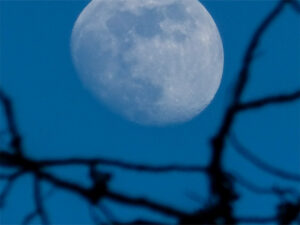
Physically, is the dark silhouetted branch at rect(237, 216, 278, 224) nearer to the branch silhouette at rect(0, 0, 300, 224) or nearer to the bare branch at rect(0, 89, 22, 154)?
the branch silhouette at rect(0, 0, 300, 224)

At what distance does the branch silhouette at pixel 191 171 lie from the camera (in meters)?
2.57

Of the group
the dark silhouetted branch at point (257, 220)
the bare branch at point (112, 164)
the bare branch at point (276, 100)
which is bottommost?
the dark silhouetted branch at point (257, 220)

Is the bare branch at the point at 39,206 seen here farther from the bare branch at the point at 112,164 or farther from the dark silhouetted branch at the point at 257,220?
the dark silhouetted branch at the point at 257,220

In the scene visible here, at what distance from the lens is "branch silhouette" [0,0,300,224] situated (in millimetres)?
2566

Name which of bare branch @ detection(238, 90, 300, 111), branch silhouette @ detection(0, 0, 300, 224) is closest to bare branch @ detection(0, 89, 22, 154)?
branch silhouette @ detection(0, 0, 300, 224)

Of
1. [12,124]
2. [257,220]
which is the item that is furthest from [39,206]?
[257,220]

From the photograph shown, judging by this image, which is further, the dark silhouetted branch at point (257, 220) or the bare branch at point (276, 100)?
the dark silhouetted branch at point (257, 220)

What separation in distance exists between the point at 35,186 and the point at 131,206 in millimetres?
696

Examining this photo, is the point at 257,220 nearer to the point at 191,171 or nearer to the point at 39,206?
the point at 191,171

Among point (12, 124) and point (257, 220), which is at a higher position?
point (12, 124)

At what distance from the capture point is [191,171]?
2.83 m

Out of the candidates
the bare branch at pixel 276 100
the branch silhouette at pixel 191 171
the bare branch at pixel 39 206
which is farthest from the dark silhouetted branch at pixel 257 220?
the bare branch at pixel 39 206

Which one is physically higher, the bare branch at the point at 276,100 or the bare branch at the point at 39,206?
the bare branch at the point at 276,100

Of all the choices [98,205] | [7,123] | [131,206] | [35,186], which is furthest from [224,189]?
[7,123]
